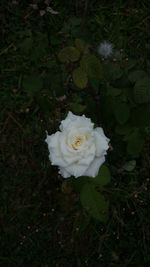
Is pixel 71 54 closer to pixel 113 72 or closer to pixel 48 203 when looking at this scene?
pixel 113 72

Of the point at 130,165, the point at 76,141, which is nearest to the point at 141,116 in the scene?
the point at 76,141

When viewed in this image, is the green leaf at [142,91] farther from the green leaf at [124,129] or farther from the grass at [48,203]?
the grass at [48,203]

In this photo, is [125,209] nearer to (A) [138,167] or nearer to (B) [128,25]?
(A) [138,167]

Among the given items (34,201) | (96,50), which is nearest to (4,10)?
(96,50)

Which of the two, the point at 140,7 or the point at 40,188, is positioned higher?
the point at 140,7

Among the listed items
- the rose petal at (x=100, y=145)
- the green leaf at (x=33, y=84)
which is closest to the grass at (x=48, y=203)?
the green leaf at (x=33, y=84)

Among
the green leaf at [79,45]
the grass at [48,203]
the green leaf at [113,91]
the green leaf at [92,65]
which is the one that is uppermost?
the green leaf at [79,45]
